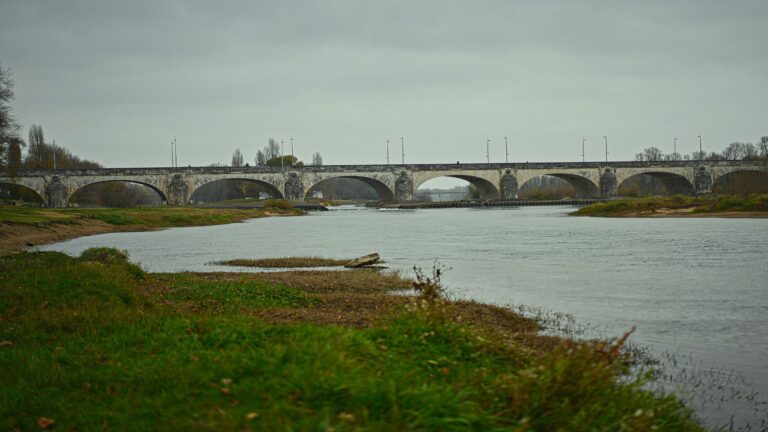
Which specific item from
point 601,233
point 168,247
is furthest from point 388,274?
point 601,233

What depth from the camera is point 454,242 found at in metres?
33.9

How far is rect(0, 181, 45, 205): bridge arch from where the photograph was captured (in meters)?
84.4

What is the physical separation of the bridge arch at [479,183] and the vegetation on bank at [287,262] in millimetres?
79822

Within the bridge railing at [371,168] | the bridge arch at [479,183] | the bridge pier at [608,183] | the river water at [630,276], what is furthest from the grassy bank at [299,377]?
the bridge pier at [608,183]

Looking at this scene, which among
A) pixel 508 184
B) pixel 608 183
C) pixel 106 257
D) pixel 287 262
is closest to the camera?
pixel 106 257

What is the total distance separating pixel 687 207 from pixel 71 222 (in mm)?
54979

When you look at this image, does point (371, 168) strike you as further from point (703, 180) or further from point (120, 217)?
point (703, 180)

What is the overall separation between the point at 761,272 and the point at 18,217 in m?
44.1

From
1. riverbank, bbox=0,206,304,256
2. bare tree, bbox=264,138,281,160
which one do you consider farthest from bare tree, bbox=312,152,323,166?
riverbank, bbox=0,206,304,256

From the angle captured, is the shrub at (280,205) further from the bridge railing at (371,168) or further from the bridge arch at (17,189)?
the bridge arch at (17,189)

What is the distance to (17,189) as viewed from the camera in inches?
3622

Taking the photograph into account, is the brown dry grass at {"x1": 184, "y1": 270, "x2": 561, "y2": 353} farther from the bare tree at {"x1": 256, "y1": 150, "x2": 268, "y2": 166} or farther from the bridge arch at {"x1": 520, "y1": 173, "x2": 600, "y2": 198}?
the bare tree at {"x1": 256, "y1": 150, "x2": 268, "y2": 166}

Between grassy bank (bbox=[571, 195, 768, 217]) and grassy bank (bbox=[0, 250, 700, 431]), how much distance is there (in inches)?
2038

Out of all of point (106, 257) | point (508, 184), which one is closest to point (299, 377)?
point (106, 257)
